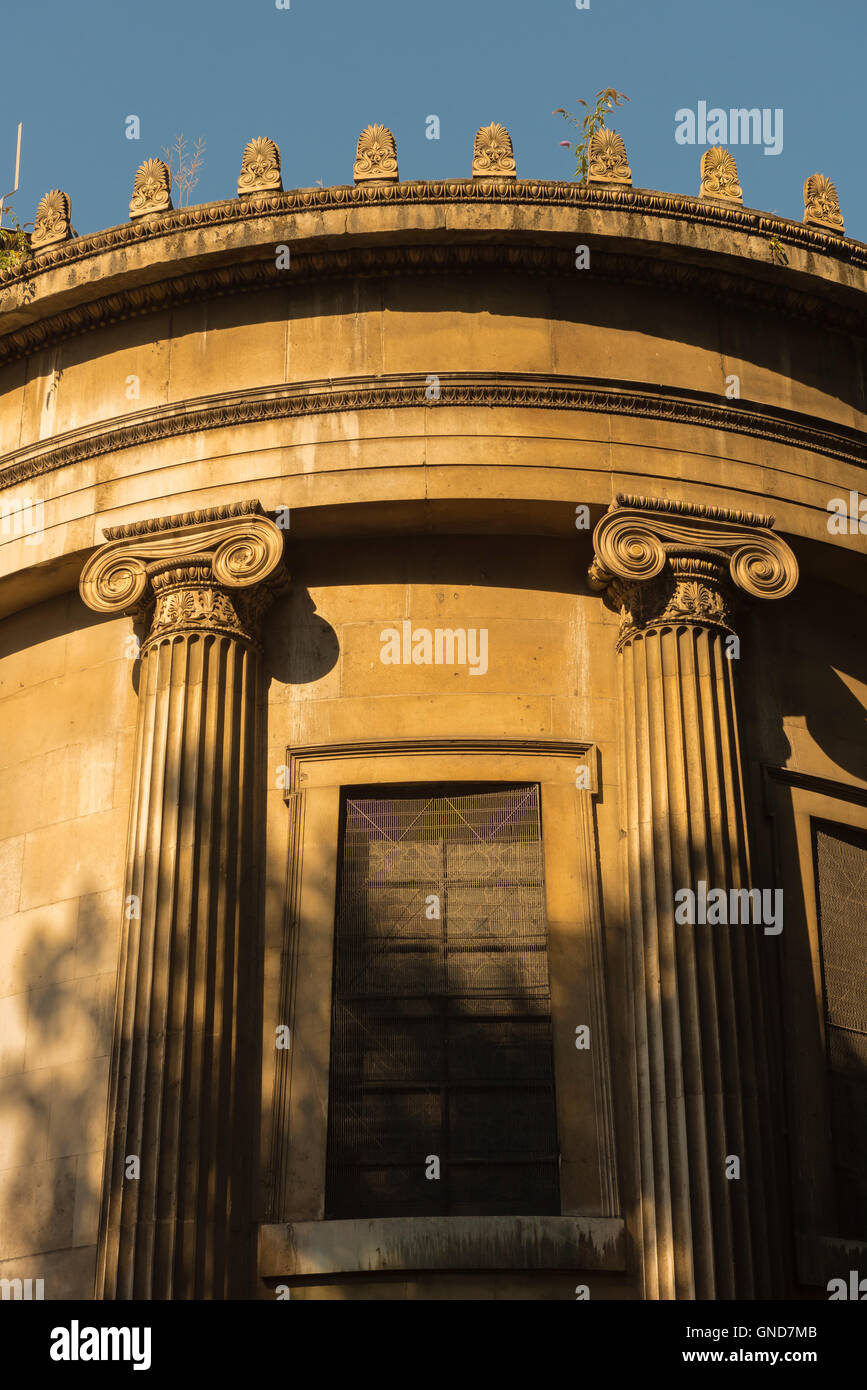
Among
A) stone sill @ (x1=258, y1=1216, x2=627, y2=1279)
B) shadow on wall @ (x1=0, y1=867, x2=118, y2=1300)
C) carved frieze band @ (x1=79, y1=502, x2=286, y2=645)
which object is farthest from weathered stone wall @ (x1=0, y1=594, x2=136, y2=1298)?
stone sill @ (x1=258, y1=1216, x2=627, y2=1279)

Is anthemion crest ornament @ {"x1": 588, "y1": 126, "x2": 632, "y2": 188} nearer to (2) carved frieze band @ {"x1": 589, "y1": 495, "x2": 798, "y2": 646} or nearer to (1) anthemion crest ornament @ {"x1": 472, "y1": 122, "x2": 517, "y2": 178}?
(1) anthemion crest ornament @ {"x1": 472, "y1": 122, "x2": 517, "y2": 178}

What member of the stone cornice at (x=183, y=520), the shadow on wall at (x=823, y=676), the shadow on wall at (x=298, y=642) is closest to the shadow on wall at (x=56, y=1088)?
the shadow on wall at (x=298, y=642)

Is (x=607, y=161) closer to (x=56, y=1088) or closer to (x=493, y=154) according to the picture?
(x=493, y=154)

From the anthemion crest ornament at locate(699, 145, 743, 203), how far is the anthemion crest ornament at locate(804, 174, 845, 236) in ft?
3.38

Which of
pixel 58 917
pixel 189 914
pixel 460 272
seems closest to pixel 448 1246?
pixel 189 914

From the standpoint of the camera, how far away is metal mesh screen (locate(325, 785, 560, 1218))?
2030cm

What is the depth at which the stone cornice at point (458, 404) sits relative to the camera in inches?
907

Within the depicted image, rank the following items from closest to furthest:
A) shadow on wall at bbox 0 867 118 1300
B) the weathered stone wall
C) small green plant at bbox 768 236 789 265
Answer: shadow on wall at bbox 0 867 118 1300, the weathered stone wall, small green plant at bbox 768 236 789 265

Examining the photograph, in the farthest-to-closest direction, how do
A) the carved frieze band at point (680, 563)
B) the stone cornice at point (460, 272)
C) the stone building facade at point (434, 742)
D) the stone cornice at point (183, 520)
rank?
the stone cornice at point (460, 272), the stone cornice at point (183, 520), the carved frieze band at point (680, 563), the stone building facade at point (434, 742)

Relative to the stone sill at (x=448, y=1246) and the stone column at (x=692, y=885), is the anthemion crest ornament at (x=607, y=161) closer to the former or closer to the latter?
the stone column at (x=692, y=885)

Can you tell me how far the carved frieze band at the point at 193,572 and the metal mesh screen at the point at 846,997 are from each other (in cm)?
722

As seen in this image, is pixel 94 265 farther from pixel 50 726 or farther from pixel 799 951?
pixel 799 951

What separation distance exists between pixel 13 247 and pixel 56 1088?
38.7 feet
